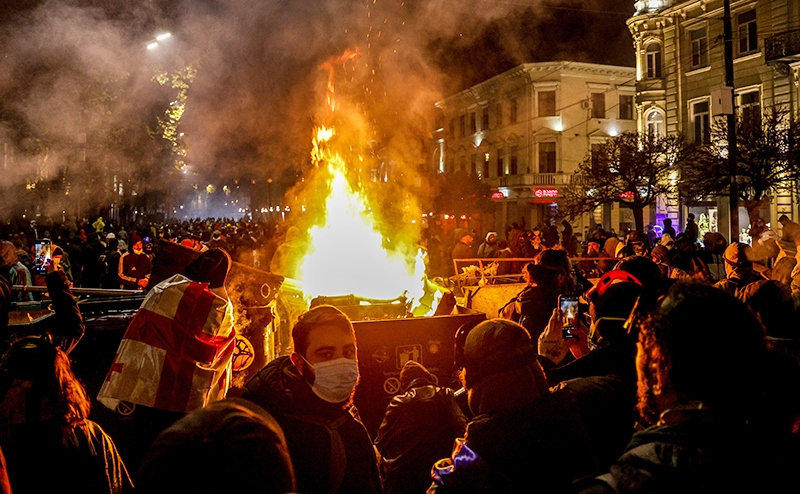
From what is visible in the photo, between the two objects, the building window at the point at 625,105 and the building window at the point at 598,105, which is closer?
the building window at the point at 598,105

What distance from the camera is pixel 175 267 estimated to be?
164 inches

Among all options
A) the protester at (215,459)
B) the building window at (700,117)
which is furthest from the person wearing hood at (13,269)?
the building window at (700,117)

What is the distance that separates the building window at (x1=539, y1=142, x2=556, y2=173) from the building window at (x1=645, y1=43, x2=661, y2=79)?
1216 cm

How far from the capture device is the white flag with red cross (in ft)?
10.7

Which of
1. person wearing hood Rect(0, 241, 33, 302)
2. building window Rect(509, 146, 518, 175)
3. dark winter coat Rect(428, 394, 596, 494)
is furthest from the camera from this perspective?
building window Rect(509, 146, 518, 175)

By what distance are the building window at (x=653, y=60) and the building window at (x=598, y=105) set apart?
11.6m

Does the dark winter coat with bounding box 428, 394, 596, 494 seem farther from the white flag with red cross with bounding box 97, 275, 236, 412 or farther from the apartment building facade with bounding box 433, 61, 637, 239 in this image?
the apartment building facade with bounding box 433, 61, 637, 239

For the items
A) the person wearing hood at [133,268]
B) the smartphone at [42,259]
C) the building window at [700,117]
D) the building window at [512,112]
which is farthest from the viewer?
the building window at [512,112]

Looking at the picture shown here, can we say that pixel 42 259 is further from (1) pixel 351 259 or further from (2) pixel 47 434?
(2) pixel 47 434

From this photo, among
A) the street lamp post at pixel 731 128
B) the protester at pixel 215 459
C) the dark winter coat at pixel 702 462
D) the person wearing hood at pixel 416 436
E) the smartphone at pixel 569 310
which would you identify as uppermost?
the street lamp post at pixel 731 128

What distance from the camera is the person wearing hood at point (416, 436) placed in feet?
8.63

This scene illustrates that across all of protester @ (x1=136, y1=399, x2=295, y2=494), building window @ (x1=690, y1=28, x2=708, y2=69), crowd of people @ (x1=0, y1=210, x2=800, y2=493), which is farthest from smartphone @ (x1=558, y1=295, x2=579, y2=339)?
building window @ (x1=690, y1=28, x2=708, y2=69)

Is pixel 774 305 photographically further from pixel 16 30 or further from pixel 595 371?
pixel 16 30

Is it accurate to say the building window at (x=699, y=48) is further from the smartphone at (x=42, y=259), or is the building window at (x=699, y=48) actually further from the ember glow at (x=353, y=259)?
the smartphone at (x=42, y=259)
